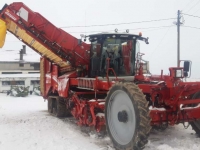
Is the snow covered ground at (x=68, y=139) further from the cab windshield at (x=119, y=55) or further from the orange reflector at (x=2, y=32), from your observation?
the orange reflector at (x=2, y=32)

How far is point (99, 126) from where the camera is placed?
6.30 m

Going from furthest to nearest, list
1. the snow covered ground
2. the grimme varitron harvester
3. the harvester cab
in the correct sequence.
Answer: the harvester cab, the snow covered ground, the grimme varitron harvester

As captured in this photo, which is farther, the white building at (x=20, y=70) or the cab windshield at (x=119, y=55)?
the white building at (x=20, y=70)

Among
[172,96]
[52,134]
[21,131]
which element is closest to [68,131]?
[52,134]

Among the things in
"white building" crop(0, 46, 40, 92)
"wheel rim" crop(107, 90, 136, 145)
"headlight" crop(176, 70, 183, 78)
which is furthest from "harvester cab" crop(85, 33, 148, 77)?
"white building" crop(0, 46, 40, 92)

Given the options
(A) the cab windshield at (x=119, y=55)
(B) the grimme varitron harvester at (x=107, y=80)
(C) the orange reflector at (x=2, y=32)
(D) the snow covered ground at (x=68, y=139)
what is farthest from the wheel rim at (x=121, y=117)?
(C) the orange reflector at (x=2, y=32)

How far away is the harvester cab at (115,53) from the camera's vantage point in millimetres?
7508

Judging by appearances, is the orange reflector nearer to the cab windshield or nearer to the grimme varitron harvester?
the grimme varitron harvester

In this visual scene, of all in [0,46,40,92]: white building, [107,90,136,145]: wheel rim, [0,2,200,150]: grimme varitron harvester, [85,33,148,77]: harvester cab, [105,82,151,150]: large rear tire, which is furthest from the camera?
[0,46,40,92]: white building

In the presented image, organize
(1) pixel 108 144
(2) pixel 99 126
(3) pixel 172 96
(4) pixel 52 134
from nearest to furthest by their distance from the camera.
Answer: (3) pixel 172 96
(1) pixel 108 144
(2) pixel 99 126
(4) pixel 52 134

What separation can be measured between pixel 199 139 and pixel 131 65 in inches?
111

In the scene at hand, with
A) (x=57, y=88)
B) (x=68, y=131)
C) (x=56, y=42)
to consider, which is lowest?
(x=68, y=131)

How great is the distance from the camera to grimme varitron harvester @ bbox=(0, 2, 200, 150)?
5121mm

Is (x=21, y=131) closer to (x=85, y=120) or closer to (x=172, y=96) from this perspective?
→ (x=85, y=120)
